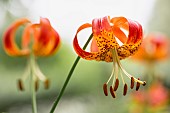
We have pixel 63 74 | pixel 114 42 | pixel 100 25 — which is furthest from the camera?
pixel 63 74

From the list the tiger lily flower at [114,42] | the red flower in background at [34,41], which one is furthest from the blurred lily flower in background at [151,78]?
the tiger lily flower at [114,42]

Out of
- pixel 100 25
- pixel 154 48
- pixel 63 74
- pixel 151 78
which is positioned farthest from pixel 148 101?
pixel 63 74

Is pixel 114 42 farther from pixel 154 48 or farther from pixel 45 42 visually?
pixel 154 48

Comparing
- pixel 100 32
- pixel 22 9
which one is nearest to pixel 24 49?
pixel 100 32

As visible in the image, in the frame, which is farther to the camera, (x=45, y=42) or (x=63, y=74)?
(x=63, y=74)

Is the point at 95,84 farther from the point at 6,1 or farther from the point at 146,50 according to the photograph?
the point at 6,1

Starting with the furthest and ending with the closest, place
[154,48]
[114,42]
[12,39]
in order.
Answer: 1. [154,48]
2. [12,39]
3. [114,42]

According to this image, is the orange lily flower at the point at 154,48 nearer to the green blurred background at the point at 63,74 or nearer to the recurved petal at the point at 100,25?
the recurved petal at the point at 100,25

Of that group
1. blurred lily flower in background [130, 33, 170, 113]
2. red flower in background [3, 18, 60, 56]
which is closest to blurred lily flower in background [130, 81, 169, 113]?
blurred lily flower in background [130, 33, 170, 113]

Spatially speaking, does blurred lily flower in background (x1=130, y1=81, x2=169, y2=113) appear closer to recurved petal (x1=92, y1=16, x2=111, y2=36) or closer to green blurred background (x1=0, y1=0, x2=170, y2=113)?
recurved petal (x1=92, y1=16, x2=111, y2=36)
